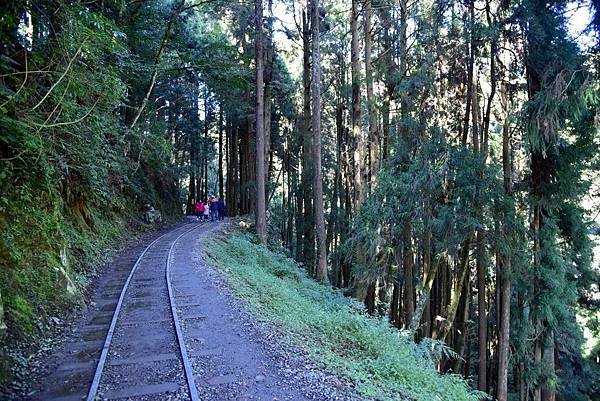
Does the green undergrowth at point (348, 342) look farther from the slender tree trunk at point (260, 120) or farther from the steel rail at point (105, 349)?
the slender tree trunk at point (260, 120)

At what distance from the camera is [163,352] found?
246 inches

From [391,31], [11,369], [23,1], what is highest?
[391,31]

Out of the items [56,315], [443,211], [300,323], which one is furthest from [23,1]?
[443,211]

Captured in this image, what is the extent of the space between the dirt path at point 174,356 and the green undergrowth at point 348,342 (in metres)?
0.58

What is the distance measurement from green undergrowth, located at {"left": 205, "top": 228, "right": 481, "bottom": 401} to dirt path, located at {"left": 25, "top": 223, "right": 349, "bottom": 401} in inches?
22.6

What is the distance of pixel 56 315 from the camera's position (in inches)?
292

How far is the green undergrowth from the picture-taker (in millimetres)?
6203

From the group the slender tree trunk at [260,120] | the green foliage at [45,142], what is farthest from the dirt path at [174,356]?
the slender tree trunk at [260,120]

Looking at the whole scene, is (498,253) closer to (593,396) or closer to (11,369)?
(11,369)

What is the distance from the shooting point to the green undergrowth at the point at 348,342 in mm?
6203

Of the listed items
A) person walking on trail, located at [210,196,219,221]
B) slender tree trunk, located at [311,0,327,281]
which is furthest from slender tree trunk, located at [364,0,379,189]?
person walking on trail, located at [210,196,219,221]

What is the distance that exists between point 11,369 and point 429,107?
1200 centimetres

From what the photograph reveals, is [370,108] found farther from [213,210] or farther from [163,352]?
[213,210]

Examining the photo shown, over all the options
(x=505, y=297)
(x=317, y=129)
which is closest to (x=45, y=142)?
(x=317, y=129)
